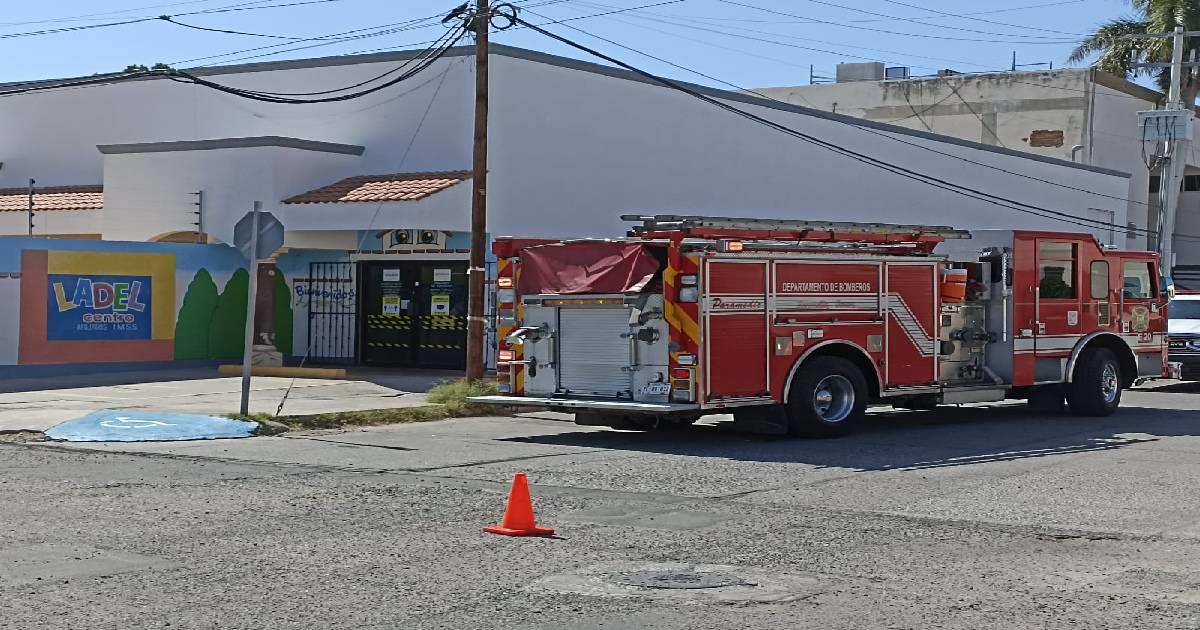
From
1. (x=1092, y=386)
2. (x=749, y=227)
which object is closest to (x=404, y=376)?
(x=749, y=227)

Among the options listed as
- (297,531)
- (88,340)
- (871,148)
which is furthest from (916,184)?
(297,531)

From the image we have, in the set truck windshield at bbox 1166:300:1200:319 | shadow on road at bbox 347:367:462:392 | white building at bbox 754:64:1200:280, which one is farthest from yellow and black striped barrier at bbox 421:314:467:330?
white building at bbox 754:64:1200:280

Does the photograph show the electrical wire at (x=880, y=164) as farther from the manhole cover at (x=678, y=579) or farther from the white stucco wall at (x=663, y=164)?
the manhole cover at (x=678, y=579)

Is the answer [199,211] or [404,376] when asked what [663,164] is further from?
[199,211]

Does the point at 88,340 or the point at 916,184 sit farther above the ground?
the point at 916,184

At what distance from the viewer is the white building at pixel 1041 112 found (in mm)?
50750

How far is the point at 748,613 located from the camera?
767cm

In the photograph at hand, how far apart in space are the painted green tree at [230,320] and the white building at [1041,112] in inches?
1145

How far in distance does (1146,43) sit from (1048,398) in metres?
34.9

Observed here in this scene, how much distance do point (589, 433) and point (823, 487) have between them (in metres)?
5.75

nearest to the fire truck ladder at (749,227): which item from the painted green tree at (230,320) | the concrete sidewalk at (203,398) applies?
the concrete sidewalk at (203,398)

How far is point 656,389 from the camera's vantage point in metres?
16.0

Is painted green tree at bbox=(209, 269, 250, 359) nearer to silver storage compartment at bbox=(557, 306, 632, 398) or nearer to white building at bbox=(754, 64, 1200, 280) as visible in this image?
silver storage compartment at bbox=(557, 306, 632, 398)

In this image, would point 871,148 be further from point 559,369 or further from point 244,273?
point 559,369
